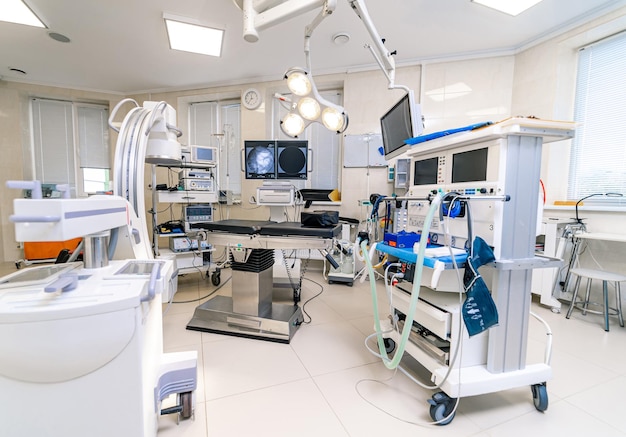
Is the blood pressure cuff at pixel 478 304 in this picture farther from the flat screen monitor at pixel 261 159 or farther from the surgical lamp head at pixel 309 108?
the flat screen monitor at pixel 261 159

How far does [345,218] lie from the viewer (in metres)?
3.58

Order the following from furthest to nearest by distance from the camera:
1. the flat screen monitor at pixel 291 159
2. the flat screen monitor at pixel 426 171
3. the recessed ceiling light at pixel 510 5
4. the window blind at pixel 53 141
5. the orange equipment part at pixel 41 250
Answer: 1. the window blind at pixel 53 141
2. the orange equipment part at pixel 41 250
3. the flat screen monitor at pixel 291 159
4. the recessed ceiling light at pixel 510 5
5. the flat screen monitor at pixel 426 171

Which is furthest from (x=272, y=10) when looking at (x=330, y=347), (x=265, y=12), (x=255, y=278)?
(x=330, y=347)

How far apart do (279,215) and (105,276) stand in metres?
1.76

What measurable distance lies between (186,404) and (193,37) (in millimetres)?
3529

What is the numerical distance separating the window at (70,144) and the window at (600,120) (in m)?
6.73

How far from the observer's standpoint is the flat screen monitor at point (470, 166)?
1.33m

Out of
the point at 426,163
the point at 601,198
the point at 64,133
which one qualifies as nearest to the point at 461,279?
the point at 426,163

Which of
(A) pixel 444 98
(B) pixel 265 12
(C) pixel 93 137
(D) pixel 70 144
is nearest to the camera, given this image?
(B) pixel 265 12

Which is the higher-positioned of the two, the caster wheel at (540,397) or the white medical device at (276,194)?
the white medical device at (276,194)

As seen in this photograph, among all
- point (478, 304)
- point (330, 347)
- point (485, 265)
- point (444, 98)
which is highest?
point (444, 98)

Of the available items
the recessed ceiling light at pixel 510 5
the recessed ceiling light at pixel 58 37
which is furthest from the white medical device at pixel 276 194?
the recessed ceiling light at pixel 58 37

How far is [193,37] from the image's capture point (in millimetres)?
3033

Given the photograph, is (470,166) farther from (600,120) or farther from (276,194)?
(600,120)
